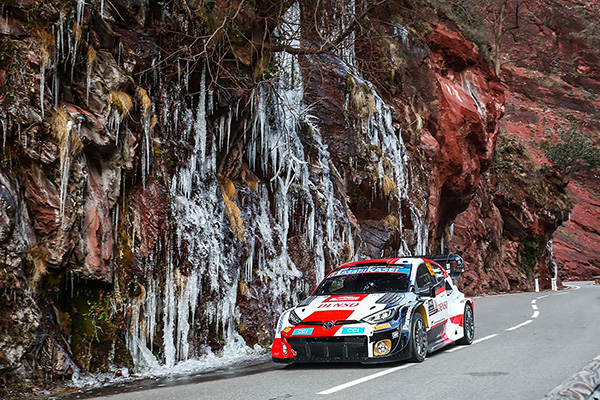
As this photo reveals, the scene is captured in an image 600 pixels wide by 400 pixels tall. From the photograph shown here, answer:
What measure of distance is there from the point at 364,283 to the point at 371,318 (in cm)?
147

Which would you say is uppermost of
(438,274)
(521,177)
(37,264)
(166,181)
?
(521,177)

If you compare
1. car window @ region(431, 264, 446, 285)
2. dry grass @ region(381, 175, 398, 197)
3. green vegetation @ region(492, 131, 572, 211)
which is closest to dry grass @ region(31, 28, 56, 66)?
car window @ region(431, 264, 446, 285)

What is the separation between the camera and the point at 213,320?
1130 cm

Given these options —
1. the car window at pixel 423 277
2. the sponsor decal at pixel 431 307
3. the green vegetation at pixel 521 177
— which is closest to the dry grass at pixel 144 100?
the car window at pixel 423 277

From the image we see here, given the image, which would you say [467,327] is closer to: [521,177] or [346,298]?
[346,298]

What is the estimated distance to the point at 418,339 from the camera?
8633mm

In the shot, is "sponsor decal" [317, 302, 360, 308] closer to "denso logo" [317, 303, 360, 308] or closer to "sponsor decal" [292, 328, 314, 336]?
"denso logo" [317, 303, 360, 308]

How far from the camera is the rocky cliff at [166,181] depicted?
8.42 metres

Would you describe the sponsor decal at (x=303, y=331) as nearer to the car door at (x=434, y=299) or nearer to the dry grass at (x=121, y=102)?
the car door at (x=434, y=299)

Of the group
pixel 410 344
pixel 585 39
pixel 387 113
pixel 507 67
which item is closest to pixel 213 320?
pixel 410 344

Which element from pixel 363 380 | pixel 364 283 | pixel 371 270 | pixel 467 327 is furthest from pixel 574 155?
pixel 363 380

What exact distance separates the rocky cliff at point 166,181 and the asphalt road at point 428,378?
1.83m

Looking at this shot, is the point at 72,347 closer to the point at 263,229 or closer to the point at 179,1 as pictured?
the point at 263,229

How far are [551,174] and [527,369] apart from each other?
1796 inches
